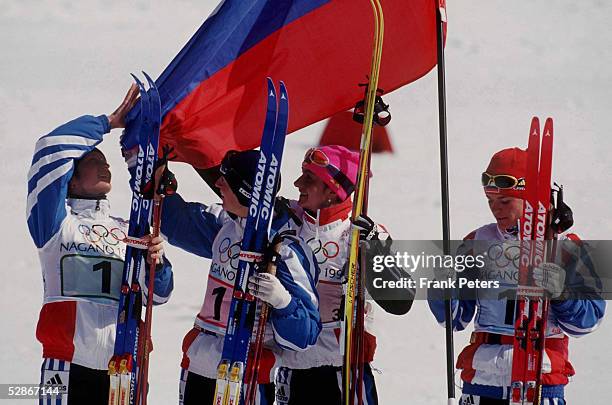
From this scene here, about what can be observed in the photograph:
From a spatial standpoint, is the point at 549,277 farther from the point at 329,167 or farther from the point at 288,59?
the point at 288,59

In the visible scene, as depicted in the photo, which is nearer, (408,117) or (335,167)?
(335,167)

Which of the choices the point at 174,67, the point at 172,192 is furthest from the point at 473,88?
the point at 172,192

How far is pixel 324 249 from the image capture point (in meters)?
5.30

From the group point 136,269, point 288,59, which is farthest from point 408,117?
point 136,269

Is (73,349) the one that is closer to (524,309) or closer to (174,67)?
(174,67)

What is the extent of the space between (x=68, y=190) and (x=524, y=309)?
78.2 inches

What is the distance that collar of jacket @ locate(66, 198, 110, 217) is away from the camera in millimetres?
5301

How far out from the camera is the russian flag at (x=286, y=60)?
5.66 metres

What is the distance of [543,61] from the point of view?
29.8ft

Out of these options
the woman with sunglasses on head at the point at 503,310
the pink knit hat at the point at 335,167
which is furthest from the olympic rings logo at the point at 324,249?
the woman with sunglasses on head at the point at 503,310

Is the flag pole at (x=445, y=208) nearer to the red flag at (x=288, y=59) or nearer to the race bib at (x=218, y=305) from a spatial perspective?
the red flag at (x=288, y=59)

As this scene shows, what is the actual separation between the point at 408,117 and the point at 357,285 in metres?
3.88

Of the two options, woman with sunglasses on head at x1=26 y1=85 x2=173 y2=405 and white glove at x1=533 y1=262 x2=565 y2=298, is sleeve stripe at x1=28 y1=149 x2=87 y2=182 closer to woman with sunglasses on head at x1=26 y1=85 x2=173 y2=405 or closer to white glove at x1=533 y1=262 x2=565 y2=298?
woman with sunglasses on head at x1=26 y1=85 x2=173 y2=405

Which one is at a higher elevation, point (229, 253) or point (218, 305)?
point (229, 253)
